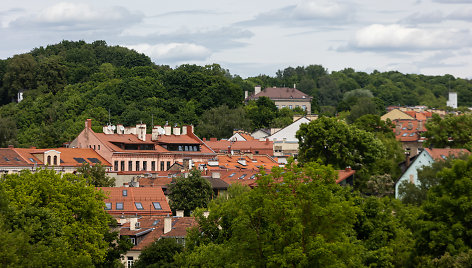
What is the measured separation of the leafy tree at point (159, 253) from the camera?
59.7 meters

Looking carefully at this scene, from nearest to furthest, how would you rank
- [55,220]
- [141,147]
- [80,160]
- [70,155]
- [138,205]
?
1. [55,220]
2. [138,205]
3. [80,160]
4. [70,155]
5. [141,147]

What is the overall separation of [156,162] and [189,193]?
32974mm

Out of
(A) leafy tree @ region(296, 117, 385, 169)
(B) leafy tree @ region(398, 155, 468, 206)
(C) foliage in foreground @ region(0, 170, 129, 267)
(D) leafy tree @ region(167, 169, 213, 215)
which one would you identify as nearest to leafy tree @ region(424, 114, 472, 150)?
(A) leafy tree @ region(296, 117, 385, 169)

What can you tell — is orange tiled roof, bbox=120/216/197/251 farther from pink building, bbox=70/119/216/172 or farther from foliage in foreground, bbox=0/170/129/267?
pink building, bbox=70/119/216/172

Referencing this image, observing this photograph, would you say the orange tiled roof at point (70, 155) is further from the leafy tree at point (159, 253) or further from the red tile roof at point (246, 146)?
the leafy tree at point (159, 253)

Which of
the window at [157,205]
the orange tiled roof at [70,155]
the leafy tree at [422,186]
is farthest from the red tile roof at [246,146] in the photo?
the window at [157,205]

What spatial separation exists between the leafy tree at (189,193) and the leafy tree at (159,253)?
76.3 feet

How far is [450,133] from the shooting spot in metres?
112

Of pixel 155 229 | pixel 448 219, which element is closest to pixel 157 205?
pixel 155 229

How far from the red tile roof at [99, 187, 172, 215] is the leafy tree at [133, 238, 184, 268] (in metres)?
15.4

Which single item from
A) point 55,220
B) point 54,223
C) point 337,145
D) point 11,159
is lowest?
point 54,223

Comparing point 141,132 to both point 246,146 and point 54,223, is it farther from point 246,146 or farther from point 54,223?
point 54,223

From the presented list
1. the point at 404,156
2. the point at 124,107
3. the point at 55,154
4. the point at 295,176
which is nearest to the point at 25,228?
the point at 295,176

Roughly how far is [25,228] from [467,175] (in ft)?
72.0
